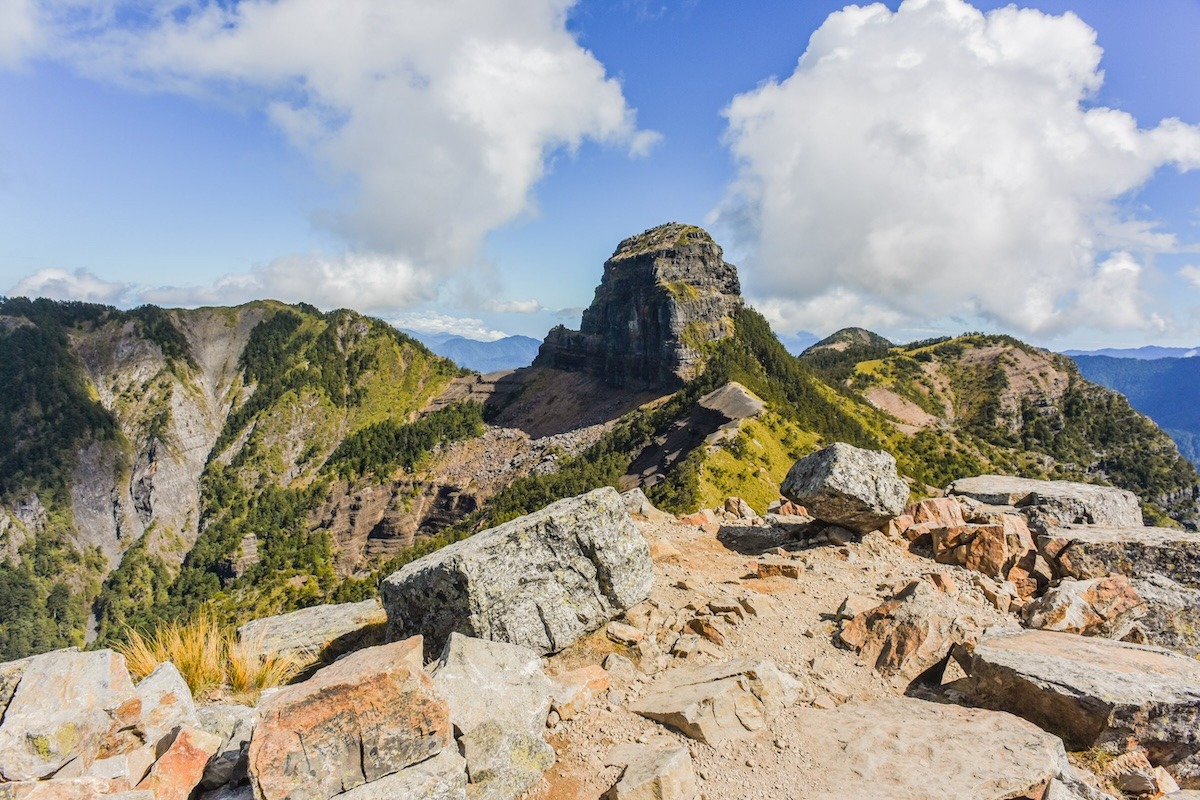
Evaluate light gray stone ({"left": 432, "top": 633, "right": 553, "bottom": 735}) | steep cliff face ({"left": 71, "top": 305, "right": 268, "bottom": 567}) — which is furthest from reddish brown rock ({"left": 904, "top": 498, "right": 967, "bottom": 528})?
steep cliff face ({"left": 71, "top": 305, "right": 268, "bottom": 567})

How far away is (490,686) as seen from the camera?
343 inches

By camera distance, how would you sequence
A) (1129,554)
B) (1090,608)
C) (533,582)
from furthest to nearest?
1. (1129,554)
2. (1090,608)
3. (533,582)

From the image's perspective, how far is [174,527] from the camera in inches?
6757

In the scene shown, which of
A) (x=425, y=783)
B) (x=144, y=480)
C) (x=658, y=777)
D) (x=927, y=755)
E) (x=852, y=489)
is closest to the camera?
(x=425, y=783)

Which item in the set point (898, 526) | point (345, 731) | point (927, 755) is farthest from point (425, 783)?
point (898, 526)

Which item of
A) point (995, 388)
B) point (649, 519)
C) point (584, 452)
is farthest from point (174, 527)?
point (995, 388)

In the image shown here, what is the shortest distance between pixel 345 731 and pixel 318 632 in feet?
27.8

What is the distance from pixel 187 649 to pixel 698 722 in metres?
10.1

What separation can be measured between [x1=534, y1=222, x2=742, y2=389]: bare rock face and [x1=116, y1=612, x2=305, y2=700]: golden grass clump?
362 feet

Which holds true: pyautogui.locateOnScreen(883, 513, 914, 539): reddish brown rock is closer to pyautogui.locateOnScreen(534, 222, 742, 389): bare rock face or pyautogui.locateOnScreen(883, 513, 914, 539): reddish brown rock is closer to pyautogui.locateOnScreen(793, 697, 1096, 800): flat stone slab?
pyautogui.locateOnScreen(793, 697, 1096, 800): flat stone slab

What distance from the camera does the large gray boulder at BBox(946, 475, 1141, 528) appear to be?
18.6m

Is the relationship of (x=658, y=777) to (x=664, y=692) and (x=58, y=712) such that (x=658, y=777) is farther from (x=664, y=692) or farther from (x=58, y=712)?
(x=58, y=712)

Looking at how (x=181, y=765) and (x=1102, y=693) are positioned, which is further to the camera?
(x=1102, y=693)

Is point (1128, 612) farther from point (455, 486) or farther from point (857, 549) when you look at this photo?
point (455, 486)
